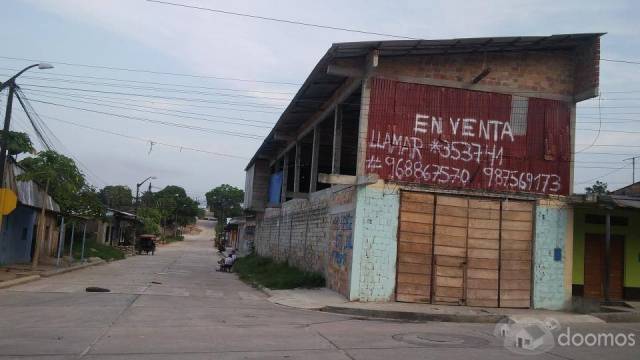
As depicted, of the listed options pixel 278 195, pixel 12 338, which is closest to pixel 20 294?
pixel 12 338

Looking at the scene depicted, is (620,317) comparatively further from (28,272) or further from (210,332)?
(28,272)

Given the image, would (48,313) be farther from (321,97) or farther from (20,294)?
(321,97)

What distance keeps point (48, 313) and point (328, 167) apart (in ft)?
67.7

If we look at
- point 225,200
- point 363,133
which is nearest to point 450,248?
point 363,133

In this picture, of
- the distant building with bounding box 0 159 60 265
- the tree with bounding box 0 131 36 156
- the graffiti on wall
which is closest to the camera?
the graffiti on wall

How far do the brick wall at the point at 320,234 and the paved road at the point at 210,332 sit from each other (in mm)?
2734

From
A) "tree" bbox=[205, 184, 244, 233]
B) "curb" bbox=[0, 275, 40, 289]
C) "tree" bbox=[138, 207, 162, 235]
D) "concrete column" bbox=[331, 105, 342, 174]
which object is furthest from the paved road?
"tree" bbox=[205, 184, 244, 233]

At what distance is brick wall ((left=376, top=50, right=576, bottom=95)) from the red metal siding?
0.43 m

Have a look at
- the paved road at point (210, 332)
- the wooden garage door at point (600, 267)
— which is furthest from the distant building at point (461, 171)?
the paved road at point (210, 332)

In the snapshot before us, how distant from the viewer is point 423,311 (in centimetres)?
1480

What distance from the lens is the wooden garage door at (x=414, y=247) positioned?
1647 centimetres

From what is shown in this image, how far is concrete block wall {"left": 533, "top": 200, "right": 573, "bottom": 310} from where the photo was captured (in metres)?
17.3

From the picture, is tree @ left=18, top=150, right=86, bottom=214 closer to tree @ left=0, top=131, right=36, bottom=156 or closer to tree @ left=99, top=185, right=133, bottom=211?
tree @ left=0, top=131, right=36, bottom=156

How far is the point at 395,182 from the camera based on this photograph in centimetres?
1684
